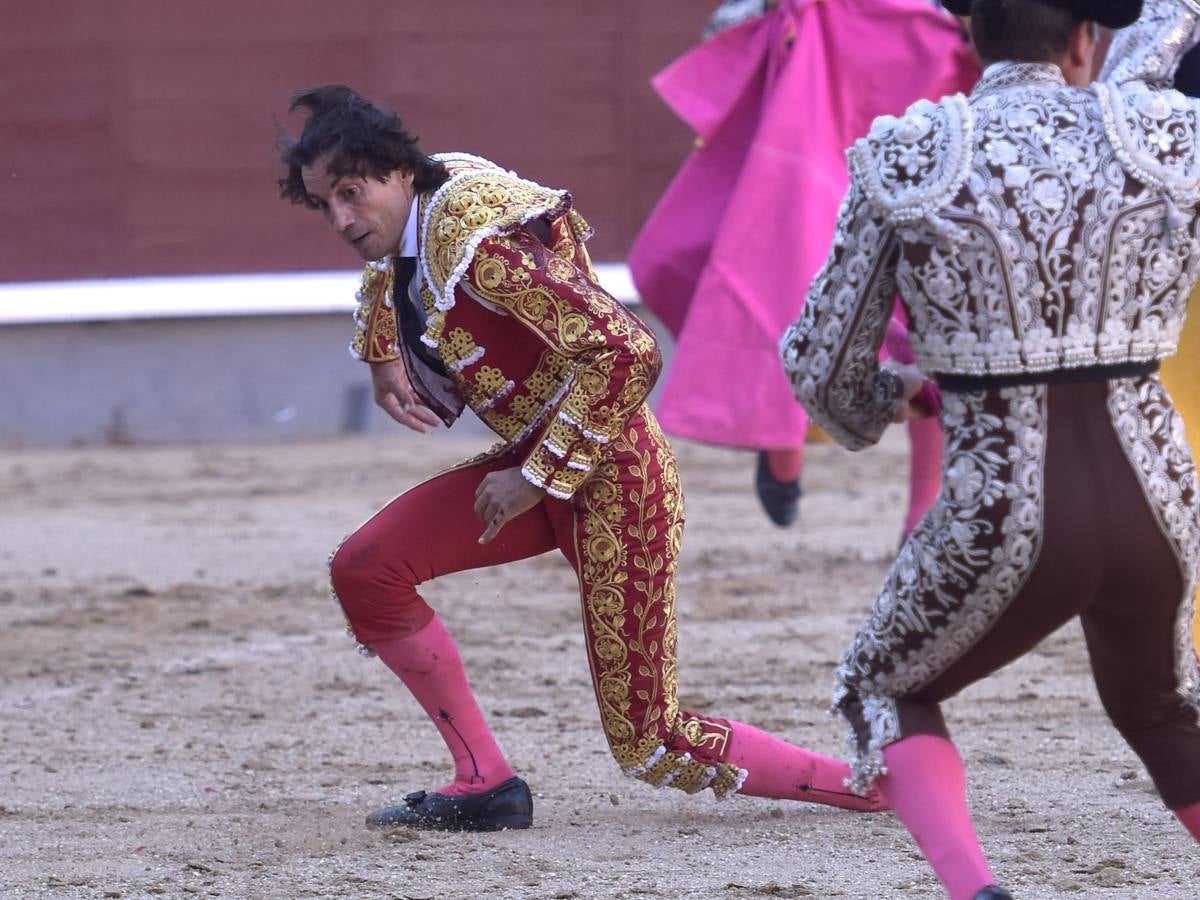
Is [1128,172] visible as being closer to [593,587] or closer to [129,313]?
[593,587]

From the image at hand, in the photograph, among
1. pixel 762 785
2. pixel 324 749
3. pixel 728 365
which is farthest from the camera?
pixel 728 365

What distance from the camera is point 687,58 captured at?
530 centimetres

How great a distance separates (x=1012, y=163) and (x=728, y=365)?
311cm

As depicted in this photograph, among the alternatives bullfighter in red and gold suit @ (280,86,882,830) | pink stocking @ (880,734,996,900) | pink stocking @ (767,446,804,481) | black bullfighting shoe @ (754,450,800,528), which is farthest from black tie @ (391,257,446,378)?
black bullfighting shoe @ (754,450,800,528)

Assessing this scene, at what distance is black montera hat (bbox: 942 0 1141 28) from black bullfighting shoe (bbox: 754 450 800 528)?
348 cm

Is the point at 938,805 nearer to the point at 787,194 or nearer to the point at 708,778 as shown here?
the point at 708,778

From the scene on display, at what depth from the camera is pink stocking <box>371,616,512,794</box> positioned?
114 inches

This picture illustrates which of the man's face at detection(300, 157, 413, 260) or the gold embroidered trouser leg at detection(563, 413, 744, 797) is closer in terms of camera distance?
the man's face at detection(300, 157, 413, 260)

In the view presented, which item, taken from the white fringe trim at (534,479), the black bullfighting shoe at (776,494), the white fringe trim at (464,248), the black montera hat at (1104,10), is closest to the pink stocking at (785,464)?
the black bullfighting shoe at (776,494)

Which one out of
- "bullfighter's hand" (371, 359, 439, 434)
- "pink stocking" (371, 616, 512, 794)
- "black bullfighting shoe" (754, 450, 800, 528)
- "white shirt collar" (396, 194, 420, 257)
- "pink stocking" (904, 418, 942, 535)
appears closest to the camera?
"white shirt collar" (396, 194, 420, 257)

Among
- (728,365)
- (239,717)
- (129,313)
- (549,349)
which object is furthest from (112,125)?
(549,349)

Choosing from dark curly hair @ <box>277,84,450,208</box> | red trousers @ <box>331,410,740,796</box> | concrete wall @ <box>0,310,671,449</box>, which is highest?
dark curly hair @ <box>277,84,450,208</box>

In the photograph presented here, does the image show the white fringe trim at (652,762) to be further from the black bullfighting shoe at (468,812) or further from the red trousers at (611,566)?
the black bullfighting shoe at (468,812)

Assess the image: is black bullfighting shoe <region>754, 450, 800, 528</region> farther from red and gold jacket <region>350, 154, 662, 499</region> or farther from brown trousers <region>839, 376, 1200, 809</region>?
brown trousers <region>839, 376, 1200, 809</region>
